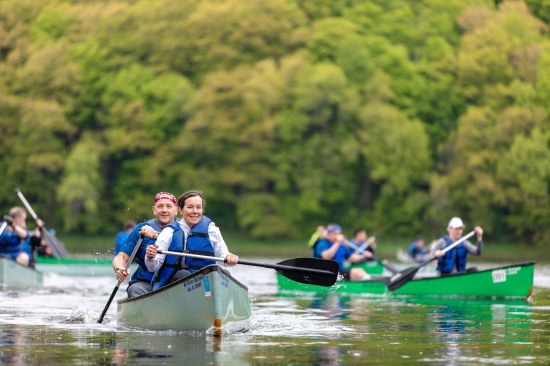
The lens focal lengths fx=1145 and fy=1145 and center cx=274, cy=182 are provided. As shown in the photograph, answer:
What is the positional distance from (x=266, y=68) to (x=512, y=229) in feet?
45.8

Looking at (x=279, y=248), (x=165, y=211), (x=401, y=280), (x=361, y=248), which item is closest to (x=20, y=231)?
(x=401, y=280)

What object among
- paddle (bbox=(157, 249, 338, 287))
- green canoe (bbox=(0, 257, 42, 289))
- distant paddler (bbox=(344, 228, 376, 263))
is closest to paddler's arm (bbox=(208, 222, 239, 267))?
paddle (bbox=(157, 249, 338, 287))

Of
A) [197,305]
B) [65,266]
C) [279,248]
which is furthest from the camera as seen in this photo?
[279,248]

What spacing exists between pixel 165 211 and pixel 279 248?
40.3m

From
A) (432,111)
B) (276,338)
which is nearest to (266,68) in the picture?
(432,111)

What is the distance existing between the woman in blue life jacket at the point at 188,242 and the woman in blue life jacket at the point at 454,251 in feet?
24.9

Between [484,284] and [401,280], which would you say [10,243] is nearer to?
[401,280]

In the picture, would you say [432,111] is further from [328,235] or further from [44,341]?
[44,341]

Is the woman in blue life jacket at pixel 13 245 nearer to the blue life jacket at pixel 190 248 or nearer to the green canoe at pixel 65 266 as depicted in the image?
the green canoe at pixel 65 266

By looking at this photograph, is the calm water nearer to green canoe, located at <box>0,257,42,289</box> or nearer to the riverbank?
green canoe, located at <box>0,257,42,289</box>

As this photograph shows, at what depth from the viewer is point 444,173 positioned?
54.4m

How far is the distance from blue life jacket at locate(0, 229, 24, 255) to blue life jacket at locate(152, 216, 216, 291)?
34.4 ft

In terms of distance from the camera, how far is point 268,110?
55.3 meters

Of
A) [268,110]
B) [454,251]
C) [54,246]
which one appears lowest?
[454,251]
